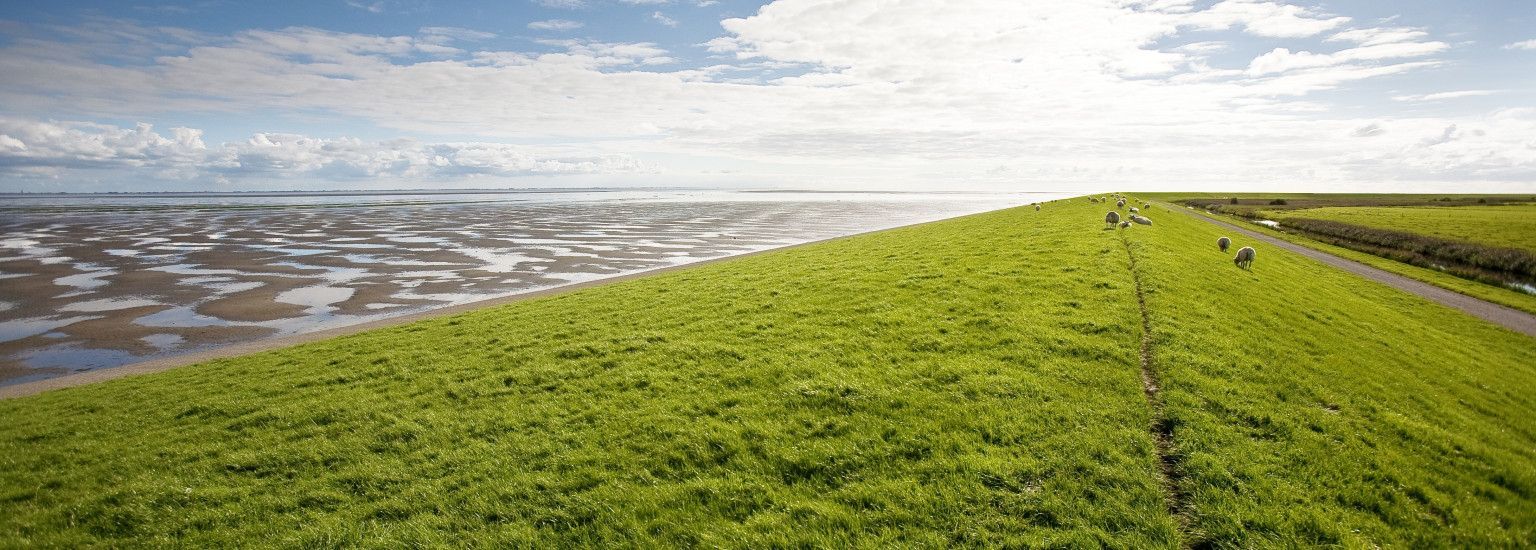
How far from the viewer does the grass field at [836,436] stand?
281 inches

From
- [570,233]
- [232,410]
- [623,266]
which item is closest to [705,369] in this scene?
[232,410]

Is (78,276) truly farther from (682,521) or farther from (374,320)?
(682,521)

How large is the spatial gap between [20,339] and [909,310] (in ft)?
117

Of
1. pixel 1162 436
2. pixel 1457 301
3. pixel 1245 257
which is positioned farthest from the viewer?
pixel 1457 301

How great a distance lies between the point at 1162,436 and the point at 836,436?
5.02 meters

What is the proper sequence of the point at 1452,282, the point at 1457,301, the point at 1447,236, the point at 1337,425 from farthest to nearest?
1. the point at 1447,236
2. the point at 1452,282
3. the point at 1457,301
4. the point at 1337,425

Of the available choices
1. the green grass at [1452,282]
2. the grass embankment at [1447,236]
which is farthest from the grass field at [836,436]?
the grass embankment at [1447,236]

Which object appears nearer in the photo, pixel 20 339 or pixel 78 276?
pixel 20 339

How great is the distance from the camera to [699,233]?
67.6 metres

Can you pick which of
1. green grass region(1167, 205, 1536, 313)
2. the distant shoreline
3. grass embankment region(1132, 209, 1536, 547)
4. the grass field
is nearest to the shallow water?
the distant shoreline

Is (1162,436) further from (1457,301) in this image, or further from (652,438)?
(1457,301)

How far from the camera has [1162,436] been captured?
28.5ft

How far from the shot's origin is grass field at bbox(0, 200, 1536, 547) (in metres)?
7.14

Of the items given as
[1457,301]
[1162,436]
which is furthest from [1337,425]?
[1457,301]
